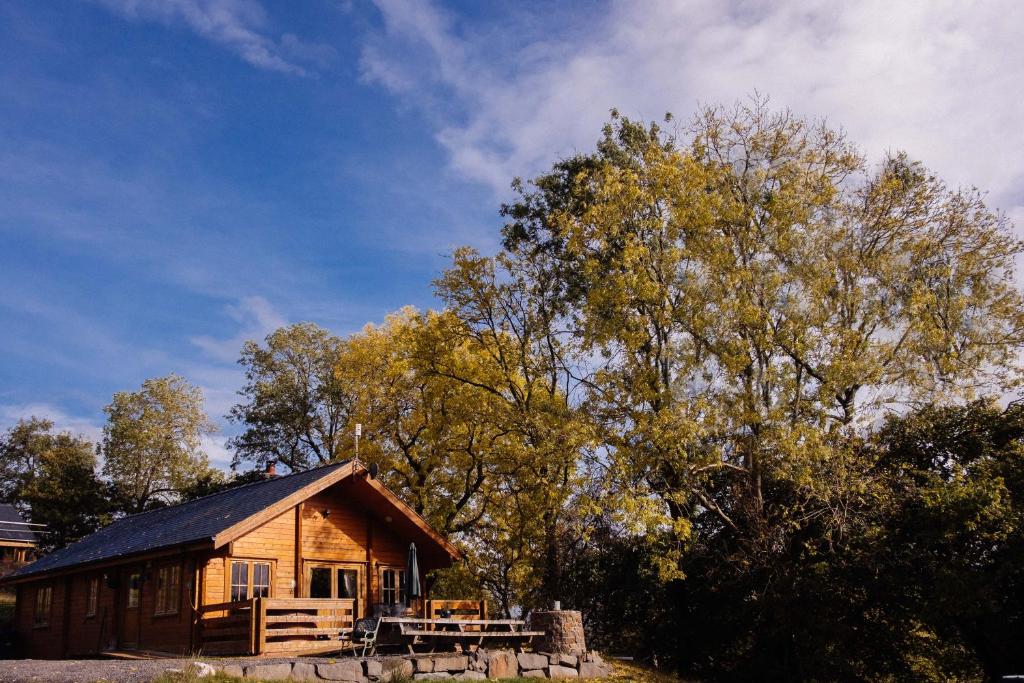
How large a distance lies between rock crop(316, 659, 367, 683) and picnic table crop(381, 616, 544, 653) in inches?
88.4

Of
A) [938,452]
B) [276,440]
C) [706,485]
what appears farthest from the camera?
[276,440]

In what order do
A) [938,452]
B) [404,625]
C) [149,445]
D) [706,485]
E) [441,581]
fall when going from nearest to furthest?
[404,625] → [938,452] → [706,485] → [441,581] → [149,445]

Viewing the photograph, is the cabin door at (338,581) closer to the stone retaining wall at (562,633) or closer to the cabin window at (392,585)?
the cabin window at (392,585)

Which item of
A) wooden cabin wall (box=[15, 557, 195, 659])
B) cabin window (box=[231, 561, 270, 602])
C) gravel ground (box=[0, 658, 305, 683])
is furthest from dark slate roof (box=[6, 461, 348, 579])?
gravel ground (box=[0, 658, 305, 683])

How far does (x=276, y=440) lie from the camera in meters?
42.8

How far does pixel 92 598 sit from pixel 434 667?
12.3 metres

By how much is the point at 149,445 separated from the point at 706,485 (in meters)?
32.9

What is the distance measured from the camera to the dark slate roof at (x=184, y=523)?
1981cm

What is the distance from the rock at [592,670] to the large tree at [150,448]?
32.3 m

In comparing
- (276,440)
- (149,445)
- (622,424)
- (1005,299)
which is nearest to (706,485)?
(622,424)

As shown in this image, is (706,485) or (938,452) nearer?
(938,452)

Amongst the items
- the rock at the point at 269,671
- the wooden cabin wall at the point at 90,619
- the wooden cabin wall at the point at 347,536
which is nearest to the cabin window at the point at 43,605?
the wooden cabin wall at the point at 90,619

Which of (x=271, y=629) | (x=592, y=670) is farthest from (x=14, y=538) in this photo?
(x=592, y=670)

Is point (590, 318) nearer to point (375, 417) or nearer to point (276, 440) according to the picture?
point (375, 417)
